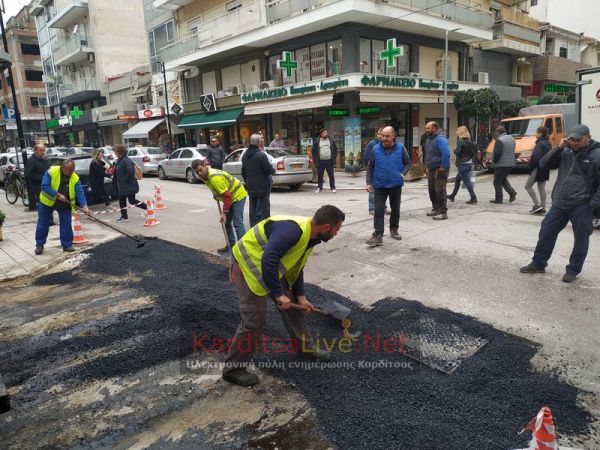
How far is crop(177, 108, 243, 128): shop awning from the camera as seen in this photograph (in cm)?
2378

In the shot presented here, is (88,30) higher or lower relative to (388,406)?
higher

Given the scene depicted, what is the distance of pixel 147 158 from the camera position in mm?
21203

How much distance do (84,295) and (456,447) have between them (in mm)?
4580

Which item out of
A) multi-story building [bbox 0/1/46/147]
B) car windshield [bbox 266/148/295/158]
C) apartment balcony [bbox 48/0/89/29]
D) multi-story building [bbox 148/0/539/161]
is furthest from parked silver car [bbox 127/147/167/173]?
multi-story building [bbox 0/1/46/147]

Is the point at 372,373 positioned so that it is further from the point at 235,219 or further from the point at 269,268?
the point at 235,219

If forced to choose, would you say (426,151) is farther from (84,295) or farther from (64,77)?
(64,77)

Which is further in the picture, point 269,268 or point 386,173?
point 386,173

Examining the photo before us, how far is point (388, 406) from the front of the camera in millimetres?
2930

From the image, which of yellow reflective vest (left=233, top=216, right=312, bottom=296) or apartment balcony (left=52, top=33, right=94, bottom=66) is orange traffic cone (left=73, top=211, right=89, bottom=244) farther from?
apartment balcony (left=52, top=33, right=94, bottom=66)

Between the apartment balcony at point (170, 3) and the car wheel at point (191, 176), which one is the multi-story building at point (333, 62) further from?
the car wheel at point (191, 176)

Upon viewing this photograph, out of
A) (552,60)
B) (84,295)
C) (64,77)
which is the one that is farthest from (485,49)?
(64,77)

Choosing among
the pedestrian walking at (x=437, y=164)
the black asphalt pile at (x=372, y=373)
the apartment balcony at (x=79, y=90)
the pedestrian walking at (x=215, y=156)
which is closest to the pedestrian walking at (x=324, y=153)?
the pedestrian walking at (x=215, y=156)

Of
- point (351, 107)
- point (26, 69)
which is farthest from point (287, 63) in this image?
point (26, 69)

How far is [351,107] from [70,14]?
112ft
